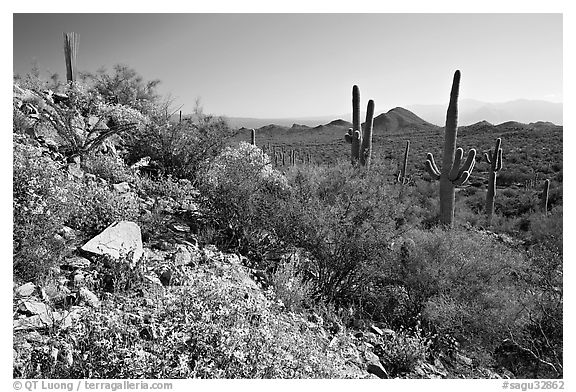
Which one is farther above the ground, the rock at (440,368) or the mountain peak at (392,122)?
the mountain peak at (392,122)

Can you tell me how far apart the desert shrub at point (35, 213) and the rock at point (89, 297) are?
45 cm

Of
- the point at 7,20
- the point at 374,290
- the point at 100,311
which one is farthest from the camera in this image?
the point at 374,290

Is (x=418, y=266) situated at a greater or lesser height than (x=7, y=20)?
lesser

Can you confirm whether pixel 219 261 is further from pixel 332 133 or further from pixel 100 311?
pixel 332 133

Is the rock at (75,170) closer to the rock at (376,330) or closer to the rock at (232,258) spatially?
the rock at (232,258)

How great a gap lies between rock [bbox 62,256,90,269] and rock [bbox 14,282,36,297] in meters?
0.49

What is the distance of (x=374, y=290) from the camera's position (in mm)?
6473

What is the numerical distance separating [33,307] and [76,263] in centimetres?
83

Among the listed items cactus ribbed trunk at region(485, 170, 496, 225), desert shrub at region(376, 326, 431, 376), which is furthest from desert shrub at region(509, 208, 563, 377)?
cactus ribbed trunk at region(485, 170, 496, 225)

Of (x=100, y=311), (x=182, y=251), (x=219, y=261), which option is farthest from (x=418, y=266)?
(x=100, y=311)

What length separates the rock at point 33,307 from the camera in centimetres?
335

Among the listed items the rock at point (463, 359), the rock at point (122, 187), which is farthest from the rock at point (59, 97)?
the rock at point (463, 359)

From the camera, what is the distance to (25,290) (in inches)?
140
